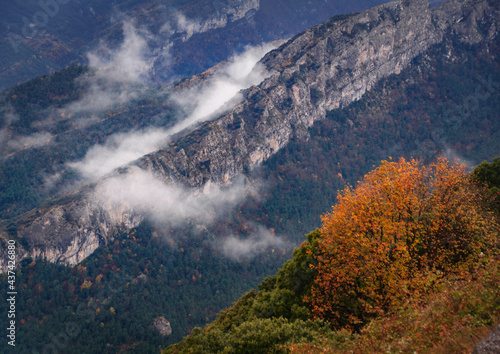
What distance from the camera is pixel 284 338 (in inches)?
1158

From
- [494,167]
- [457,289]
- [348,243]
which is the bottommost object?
[457,289]

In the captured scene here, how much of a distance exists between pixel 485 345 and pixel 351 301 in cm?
2156

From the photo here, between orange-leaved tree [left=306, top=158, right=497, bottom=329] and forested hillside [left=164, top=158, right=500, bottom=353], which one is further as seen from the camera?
orange-leaved tree [left=306, top=158, right=497, bottom=329]

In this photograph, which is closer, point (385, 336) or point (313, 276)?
point (385, 336)

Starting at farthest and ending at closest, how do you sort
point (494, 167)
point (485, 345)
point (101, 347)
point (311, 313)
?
point (101, 347)
point (494, 167)
point (311, 313)
point (485, 345)

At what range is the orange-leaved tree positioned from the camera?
3055cm

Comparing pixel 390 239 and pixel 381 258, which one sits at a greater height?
pixel 390 239

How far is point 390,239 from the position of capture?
104 feet

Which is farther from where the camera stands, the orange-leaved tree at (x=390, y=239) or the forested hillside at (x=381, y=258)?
the orange-leaved tree at (x=390, y=239)

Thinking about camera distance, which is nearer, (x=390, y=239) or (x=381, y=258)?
(x=381, y=258)

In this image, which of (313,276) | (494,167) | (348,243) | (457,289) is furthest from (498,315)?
(494,167)

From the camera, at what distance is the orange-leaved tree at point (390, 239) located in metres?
30.5

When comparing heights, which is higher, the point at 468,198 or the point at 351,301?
the point at 468,198

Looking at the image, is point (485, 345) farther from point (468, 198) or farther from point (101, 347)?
point (101, 347)
